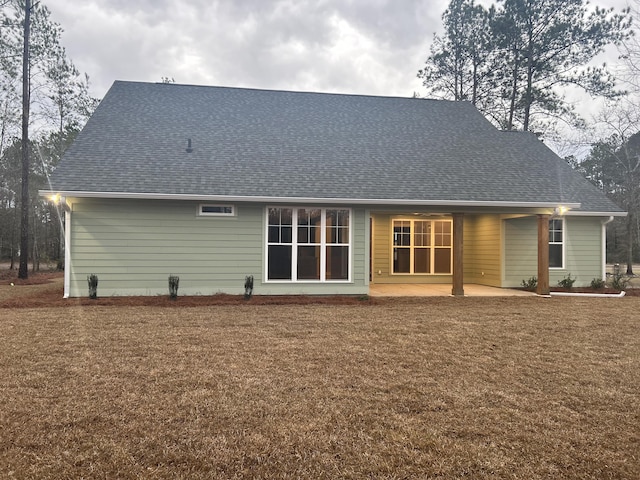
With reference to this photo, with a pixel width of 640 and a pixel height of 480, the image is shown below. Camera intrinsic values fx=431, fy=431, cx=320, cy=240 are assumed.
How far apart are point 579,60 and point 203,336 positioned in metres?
20.2

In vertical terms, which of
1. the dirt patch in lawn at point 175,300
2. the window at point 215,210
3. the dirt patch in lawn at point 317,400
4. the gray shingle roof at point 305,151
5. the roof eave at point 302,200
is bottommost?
the dirt patch in lawn at point 317,400

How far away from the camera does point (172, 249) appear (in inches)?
392

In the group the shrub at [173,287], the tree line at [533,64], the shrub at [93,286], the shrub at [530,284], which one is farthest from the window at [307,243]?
the tree line at [533,64]

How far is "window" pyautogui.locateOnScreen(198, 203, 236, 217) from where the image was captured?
10.1 metres

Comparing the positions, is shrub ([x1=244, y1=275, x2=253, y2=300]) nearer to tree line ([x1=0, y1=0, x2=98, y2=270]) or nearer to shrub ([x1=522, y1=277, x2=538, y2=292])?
shrub ([x1=522, y1=277, x2=538, y2=292])

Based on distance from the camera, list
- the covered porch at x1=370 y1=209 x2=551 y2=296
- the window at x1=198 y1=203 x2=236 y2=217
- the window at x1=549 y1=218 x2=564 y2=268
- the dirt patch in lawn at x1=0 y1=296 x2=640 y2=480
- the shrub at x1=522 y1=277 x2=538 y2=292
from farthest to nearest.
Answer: the covered porch at x1=370 y1=209 x2=551 y2=296 < the window at x1=549 y1=218 x2=564 y2=268 < the shrub at x1=522 y1=277 x2=538 y2=292 < the window at x1=198 y1=203 x2=236 y2=217 < the dirt patch in lawn at x1=0 y1=296 x2=640 y2=480

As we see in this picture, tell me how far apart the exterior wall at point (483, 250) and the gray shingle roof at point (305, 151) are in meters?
1.80

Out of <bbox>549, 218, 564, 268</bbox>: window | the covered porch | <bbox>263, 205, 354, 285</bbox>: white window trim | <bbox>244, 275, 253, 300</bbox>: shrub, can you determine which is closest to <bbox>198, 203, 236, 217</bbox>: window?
<bbox>263, 205, 354, 285</bbox>: white window trim

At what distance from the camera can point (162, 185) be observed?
9719mm

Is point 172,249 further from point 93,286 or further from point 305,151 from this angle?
point 305,151

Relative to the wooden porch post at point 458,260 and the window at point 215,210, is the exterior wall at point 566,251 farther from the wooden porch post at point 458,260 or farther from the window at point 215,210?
the window at point 215,210

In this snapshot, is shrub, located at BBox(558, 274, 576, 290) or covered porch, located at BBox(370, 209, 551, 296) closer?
shrub, located at BBox(558, 274, 576, 290)

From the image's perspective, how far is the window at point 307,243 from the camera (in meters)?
10.3

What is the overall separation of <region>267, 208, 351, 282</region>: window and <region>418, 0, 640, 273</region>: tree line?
38.8 feet
